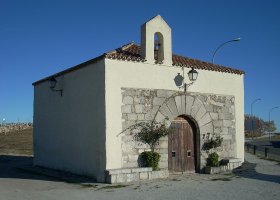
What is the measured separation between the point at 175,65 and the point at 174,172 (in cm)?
371

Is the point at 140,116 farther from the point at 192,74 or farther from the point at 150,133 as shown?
the point at 192,74

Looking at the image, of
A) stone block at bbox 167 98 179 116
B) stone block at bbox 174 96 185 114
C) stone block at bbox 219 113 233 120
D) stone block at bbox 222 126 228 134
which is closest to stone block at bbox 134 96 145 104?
stone block at bbox 167 98 179 116

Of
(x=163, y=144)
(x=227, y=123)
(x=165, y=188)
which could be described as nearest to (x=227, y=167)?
(x=227, y=123)

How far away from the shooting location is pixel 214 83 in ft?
48.9

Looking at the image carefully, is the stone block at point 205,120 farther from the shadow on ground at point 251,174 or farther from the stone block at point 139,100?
the stone block at point 139,100

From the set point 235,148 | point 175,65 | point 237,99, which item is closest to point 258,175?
point 235,148

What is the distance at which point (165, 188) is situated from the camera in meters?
10.6

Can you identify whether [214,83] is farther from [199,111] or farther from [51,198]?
[51,198]

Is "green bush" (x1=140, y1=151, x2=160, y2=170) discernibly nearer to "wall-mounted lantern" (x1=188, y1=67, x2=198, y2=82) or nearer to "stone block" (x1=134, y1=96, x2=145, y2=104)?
"stone block" (x1=134, y1=96, x2=145, y2=104)

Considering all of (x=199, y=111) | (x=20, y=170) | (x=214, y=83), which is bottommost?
(x=20, y=170)

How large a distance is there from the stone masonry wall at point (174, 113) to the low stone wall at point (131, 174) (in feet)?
1.28

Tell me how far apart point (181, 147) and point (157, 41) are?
3859 mm

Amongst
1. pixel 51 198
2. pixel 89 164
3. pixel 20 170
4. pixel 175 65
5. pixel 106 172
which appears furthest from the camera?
pixel 20 170

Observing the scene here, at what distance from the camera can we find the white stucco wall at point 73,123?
1240cm
